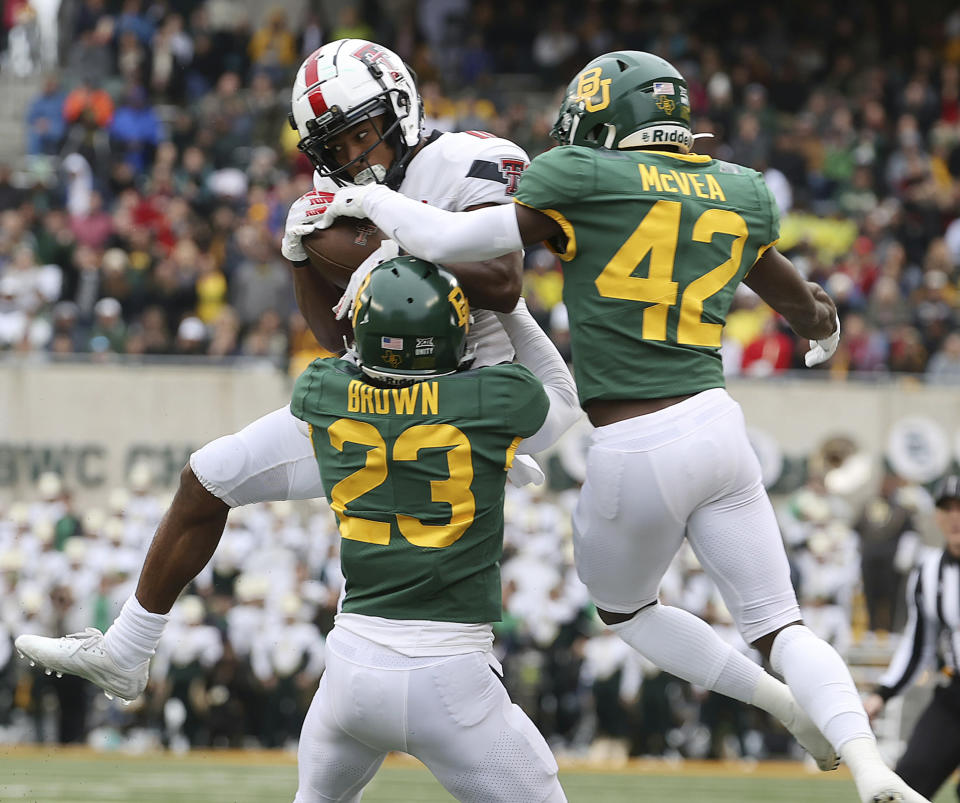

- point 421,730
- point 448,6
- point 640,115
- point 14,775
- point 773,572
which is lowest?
point 14,775

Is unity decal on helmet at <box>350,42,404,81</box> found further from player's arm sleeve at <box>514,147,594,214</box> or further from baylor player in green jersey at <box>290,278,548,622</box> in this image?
baylor player in green jersey at <box>290,278,548,622</box>

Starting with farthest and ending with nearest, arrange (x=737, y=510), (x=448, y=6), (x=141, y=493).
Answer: (x=448, y=6), (x=141, y=493), (x=737, y=510)

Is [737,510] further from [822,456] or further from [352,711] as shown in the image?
[822,456]

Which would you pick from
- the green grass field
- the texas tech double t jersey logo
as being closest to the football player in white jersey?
the texas tech double t jersey logo

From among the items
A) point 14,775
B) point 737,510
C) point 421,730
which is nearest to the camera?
point 421,730

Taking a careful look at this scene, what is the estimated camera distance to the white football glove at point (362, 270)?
4.70 metres

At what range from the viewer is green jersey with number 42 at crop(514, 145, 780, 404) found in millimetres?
4445

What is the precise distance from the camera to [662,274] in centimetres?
449

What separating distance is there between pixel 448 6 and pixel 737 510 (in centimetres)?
1563

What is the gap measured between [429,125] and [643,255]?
36.8ft

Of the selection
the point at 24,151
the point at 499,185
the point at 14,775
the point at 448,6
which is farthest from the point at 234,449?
the point at 448,6

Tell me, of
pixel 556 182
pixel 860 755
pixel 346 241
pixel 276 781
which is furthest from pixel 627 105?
pixel 276 781

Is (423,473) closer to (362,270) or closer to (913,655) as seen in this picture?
(362,270)

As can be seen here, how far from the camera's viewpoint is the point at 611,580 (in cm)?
472
